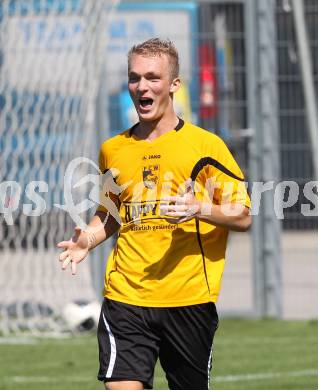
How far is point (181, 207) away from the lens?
4.75m

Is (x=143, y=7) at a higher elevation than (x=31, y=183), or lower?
higher

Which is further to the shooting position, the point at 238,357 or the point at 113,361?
the point at 238,357

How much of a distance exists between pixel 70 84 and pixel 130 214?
5.10 metres

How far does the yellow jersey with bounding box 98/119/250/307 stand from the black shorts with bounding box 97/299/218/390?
5 centimetres

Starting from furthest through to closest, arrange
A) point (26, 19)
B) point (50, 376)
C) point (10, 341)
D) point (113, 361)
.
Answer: point (26, 19), point (10, 341), point (50, 376), point (113, 361)

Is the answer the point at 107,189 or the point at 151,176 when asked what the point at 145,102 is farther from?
the point at 107,189

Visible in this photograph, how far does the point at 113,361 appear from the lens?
5.04 m

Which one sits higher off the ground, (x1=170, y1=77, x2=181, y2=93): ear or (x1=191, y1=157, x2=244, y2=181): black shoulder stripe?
(x1=170, y1=77, x2=181, y2=93): ear

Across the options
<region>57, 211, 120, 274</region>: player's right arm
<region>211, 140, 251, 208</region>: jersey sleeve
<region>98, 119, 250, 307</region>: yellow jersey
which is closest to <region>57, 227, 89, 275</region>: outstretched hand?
<region>57, 211, 120, 274</region>: player's right arm

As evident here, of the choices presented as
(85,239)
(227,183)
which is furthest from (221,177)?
(85,239)

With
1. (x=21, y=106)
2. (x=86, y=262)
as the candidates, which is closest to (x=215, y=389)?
(x=86, y=262)

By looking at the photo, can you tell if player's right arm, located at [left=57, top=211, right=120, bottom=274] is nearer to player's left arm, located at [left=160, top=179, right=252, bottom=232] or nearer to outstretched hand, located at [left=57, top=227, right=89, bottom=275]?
outstretched hand, located at [left=57, top=227, right=89, bottom=275]

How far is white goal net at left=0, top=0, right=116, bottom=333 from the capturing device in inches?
391

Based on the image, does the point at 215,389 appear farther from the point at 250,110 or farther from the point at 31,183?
the point at 250,110
